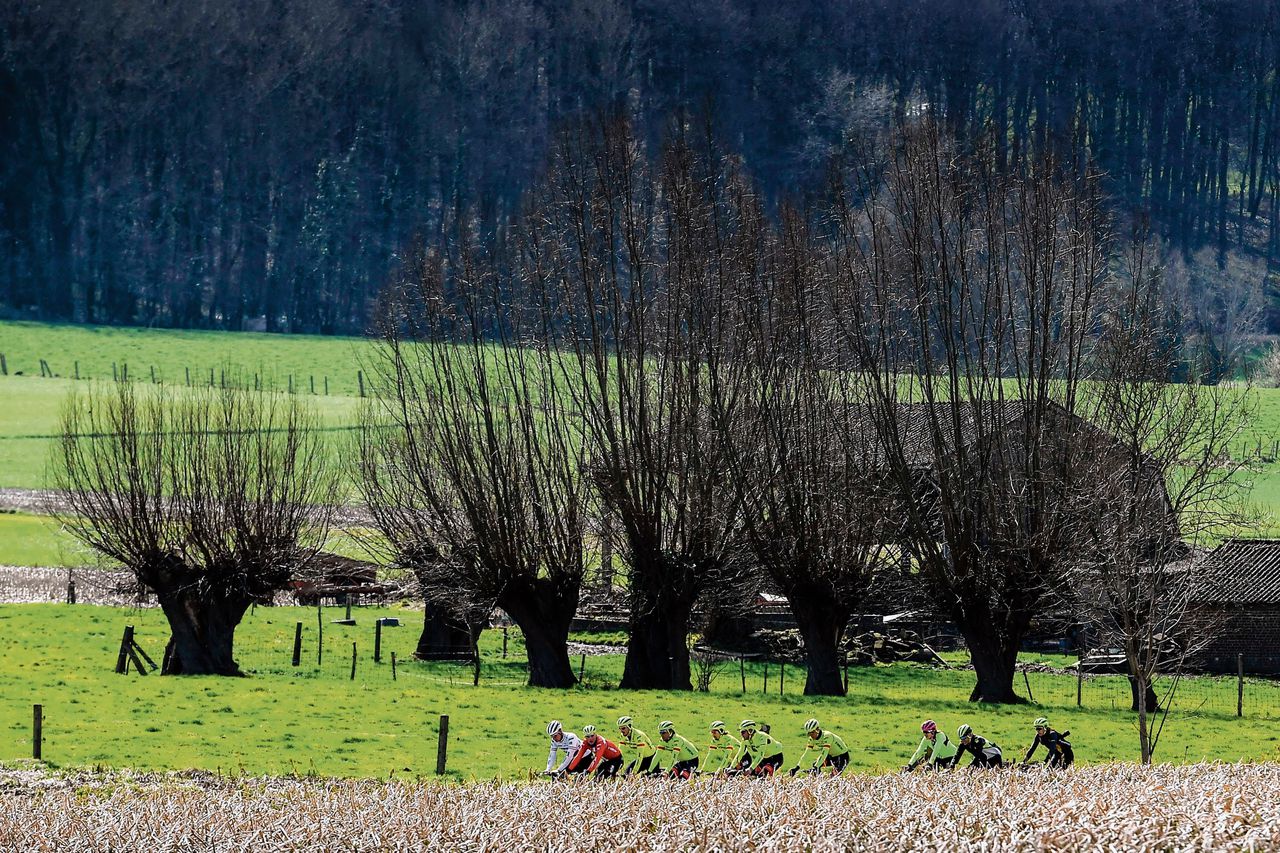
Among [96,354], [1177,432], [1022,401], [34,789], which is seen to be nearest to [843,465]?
[1022,401]

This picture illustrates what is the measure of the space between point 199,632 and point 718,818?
31888 mm

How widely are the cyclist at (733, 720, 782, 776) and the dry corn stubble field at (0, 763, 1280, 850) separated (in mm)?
3387

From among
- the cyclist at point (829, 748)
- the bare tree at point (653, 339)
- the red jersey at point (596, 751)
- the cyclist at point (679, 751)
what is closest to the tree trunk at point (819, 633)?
the bare tree at point (653, 339)

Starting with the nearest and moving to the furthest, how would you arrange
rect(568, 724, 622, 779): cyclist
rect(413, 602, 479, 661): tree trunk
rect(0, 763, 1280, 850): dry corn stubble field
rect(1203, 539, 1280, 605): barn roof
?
rect(0, 763, 1280, 850): dry corn stubble field < rect(568, 724, 622, 779): cyclist < rect(413, 602, 479, 661): tree trunk < rect(1203, 539, 1280, 605): barn roof

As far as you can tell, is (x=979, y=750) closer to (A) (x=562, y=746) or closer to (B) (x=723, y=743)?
(B) (x=723, y=743)

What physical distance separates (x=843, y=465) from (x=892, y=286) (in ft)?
18.1

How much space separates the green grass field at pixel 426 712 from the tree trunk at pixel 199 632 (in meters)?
1.41

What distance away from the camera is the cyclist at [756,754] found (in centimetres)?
2133

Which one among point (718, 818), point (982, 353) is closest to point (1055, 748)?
point (718, 818)

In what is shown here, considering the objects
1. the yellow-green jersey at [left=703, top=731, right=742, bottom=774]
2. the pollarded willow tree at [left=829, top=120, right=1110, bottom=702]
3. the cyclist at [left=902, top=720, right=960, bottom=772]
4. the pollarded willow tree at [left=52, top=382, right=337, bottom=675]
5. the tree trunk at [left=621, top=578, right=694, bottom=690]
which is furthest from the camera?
the pollarded willow tree at [left=52, top=382, right=337, bottom=675]

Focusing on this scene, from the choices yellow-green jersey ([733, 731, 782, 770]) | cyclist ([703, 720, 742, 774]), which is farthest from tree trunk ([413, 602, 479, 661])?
yellow-green jersey ([733, 731, 782, 770])

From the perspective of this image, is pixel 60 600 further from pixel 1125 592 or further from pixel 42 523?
pixel 1125 592

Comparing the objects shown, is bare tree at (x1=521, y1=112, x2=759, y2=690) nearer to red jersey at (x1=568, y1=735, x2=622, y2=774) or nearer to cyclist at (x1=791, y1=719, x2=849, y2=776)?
cyclist at (x1=791, y1=719, x2=849, y2=776)

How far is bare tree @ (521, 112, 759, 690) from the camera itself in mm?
40812
